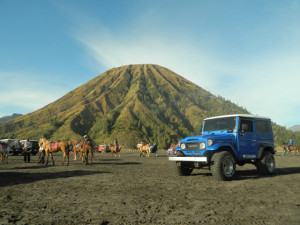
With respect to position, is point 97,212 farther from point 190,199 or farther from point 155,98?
point 155,98

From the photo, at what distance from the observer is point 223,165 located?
33.1 feet

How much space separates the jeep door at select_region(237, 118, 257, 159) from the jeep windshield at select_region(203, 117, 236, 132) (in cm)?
40

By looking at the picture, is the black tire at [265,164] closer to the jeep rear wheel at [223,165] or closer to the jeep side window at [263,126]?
the jeep side window at [263,126]

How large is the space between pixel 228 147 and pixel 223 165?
0.95m

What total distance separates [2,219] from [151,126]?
430 feet

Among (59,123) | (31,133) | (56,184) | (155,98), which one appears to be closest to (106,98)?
(155,98)

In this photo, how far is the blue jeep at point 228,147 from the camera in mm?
10023

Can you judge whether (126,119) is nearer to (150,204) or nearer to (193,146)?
(193,146)

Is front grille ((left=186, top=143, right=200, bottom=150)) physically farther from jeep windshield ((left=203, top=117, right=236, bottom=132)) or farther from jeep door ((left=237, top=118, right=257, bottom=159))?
jeep door ((left=237, top=118, right=257, bottom=159))

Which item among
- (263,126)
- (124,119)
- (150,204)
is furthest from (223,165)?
(124,119)

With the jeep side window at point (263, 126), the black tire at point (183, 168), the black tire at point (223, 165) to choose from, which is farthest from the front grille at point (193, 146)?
the jeep side window at point (263, 126)

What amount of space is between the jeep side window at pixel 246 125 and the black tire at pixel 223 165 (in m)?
1.56

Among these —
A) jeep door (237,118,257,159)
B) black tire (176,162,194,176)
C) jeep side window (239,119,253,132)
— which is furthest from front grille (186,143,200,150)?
jeep side window (239,119,253,132)

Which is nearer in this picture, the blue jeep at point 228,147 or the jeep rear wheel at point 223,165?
the jeep rear wheel at point 223,165
